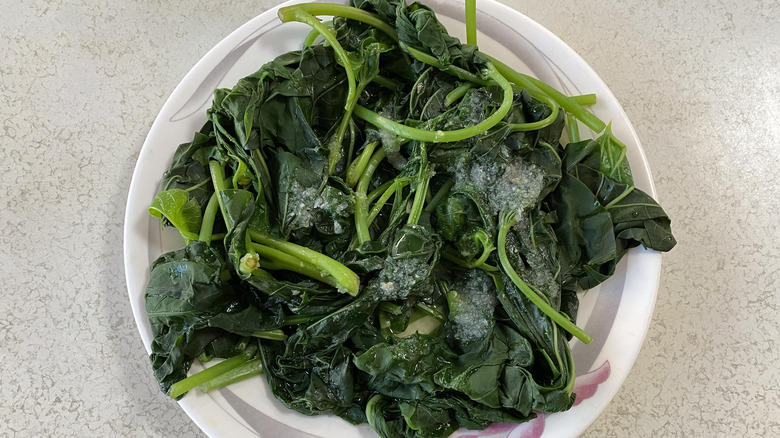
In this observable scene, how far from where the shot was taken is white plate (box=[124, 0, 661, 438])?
4.83ft

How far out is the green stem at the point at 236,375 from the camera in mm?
1448

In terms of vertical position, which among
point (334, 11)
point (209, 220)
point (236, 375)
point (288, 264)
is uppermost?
point (334, 11)

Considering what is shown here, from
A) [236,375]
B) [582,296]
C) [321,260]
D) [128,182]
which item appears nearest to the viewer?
[321,260]

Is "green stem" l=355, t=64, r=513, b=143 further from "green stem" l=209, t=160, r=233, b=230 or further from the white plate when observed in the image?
"green stem" l=209, t=160, r=233, b=230

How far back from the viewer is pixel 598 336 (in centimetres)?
154

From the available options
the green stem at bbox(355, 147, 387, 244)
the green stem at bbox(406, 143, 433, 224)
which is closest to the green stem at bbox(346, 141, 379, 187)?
the green stem at bbox(355, 147, 387, 244)

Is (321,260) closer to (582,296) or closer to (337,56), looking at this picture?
(337,56)

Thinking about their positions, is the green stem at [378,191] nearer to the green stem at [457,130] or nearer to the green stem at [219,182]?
the green stem at [457,130]

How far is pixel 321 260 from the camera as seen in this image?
1362 mm

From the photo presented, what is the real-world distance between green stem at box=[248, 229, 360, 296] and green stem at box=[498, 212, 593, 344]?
0.39m

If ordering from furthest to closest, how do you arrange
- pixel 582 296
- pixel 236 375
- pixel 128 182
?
pixel 128 182 < pixel 582 296 < pixel 236 375

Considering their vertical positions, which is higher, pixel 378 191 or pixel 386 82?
pixel 386 82

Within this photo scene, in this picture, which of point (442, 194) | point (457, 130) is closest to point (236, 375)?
point (442, 194)

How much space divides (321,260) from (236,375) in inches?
16.3
